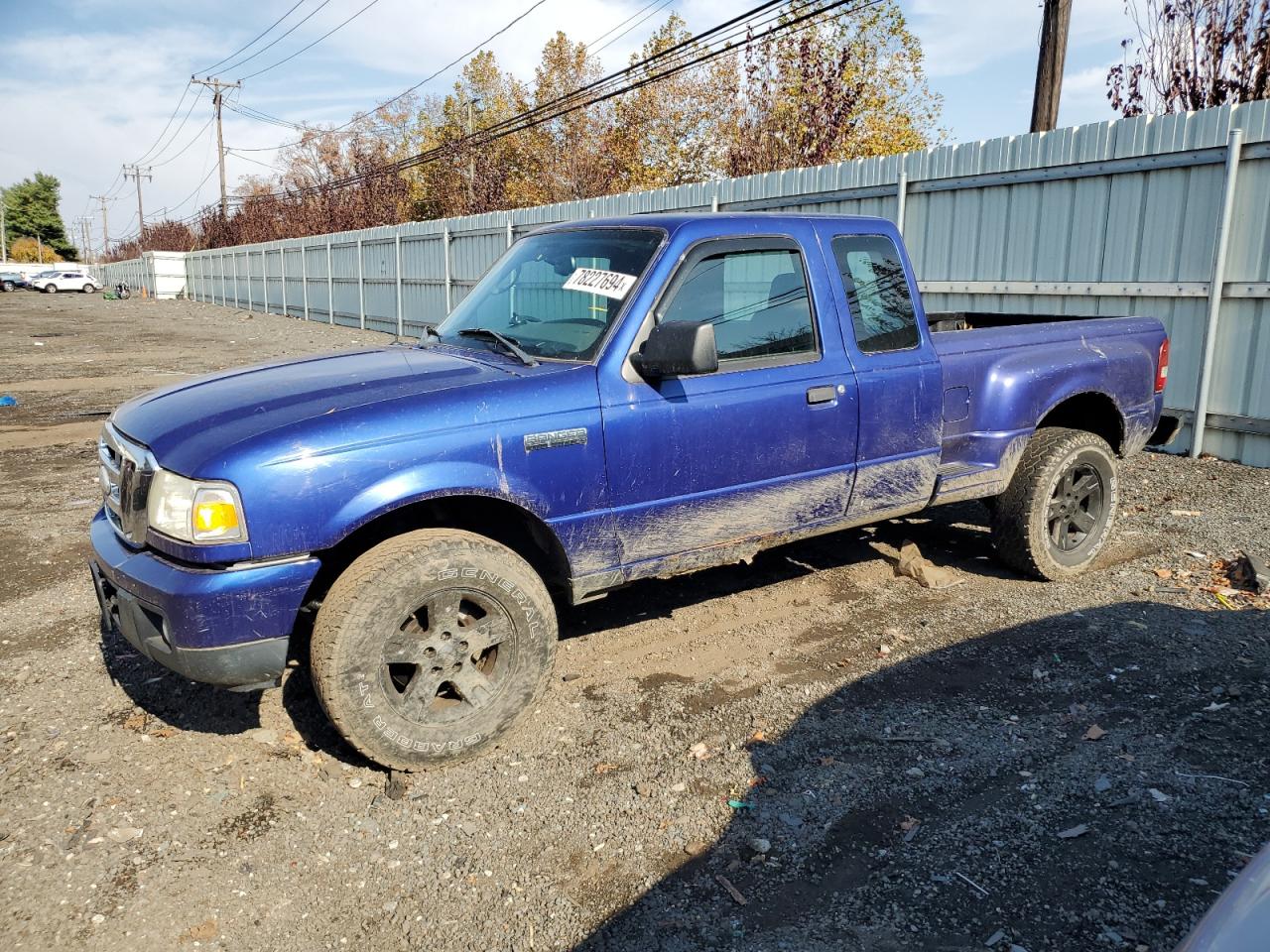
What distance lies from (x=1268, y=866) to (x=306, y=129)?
68.8 meters

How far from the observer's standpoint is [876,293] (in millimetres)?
4703

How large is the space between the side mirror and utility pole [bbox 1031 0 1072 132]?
9.85m

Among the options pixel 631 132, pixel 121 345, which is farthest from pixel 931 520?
pixel 631 132

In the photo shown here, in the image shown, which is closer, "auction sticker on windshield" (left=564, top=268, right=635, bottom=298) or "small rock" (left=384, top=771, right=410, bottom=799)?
"small rock" (left=384, top=771, right=410, bottom=799)

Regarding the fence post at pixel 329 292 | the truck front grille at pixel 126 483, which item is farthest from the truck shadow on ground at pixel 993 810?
the fence post at pixel 329 292

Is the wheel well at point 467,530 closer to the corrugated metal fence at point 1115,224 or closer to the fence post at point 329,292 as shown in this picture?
the corrugated metal fence at point 1115,224

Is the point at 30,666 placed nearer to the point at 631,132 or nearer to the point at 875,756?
the point at 875,756

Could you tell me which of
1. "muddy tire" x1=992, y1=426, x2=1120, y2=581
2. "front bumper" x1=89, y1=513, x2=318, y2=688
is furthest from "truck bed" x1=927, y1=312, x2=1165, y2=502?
"front bumper" x1=89, y1=513, x2=318, y2=688

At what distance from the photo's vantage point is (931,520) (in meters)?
6.75

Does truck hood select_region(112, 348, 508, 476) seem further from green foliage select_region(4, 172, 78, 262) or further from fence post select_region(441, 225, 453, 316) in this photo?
green foliage select_region(4, 172, 78, 262)

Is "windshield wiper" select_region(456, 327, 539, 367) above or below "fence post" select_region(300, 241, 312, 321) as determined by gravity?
below

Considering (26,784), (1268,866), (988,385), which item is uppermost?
(988,385)

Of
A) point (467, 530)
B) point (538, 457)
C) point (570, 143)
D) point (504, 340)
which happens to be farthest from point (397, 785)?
point (570, 143)

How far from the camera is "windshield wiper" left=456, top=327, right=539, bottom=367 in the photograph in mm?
3850
